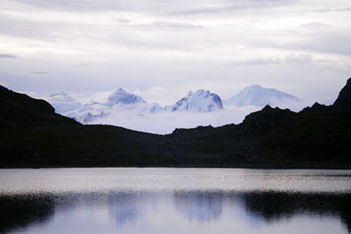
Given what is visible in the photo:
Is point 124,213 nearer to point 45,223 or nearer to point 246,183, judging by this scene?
point 45,223

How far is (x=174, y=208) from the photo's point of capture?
293 feet

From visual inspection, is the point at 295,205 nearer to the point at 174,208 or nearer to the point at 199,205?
the point at 199,205

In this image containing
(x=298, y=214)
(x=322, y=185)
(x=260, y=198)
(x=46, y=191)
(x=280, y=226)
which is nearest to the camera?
(x=280, y=226)

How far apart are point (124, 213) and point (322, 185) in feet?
204

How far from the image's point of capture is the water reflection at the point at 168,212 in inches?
2734

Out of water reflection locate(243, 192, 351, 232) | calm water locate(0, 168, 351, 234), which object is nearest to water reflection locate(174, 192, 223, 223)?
calm water locate(0, 168, 351, 234)

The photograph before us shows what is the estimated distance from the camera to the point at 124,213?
271ft

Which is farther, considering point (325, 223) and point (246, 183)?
point (246, 183)

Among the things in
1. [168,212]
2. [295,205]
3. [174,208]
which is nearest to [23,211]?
A: [168,212]

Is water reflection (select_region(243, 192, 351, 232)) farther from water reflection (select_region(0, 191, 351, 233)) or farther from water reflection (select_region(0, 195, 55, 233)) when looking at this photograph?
water reflection (select_region(0, 195, 55, 233))

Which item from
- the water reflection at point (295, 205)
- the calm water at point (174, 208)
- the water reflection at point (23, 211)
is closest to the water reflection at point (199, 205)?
the calm water at point (174, 208)

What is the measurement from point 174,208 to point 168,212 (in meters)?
4.40

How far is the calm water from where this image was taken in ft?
228

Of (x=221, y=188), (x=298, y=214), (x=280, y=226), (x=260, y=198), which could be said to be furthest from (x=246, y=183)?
(x=280, y=226)
